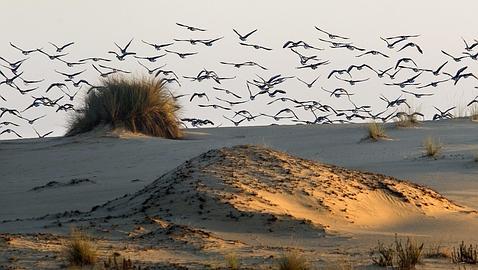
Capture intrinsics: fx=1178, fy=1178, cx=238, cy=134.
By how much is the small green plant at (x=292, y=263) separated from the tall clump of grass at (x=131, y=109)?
16691mm

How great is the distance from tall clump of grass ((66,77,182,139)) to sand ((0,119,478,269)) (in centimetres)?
363

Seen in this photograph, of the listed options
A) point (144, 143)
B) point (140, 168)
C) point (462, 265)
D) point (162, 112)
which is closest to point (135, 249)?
point (462, 265)

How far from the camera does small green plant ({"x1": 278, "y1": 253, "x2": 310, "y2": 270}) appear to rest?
31.7 feet

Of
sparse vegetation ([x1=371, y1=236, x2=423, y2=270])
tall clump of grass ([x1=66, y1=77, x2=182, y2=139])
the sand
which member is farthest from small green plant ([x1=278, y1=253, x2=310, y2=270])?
tall clump of grass ([x1=66, y1=77, x2=182, y2=139])

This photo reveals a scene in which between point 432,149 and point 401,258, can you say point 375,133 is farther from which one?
point 401,258

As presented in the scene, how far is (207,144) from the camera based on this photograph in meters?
25.2

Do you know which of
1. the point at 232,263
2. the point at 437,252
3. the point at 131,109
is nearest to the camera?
the point at 232,263

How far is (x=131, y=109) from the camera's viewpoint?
86.2 feet

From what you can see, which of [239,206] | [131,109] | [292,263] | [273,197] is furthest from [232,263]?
[131,109]

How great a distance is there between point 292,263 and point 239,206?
13.4 ft

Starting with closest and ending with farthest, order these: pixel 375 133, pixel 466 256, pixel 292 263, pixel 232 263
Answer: pixel 292 263 < pixel 232 263 < pixel 466 256 < pixel 375 133

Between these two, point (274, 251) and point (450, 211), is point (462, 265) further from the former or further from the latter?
point (450, 211)

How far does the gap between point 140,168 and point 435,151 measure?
17.6 feet

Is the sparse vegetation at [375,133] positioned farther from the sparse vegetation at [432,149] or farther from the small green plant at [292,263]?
the small green plant at [292,263]
